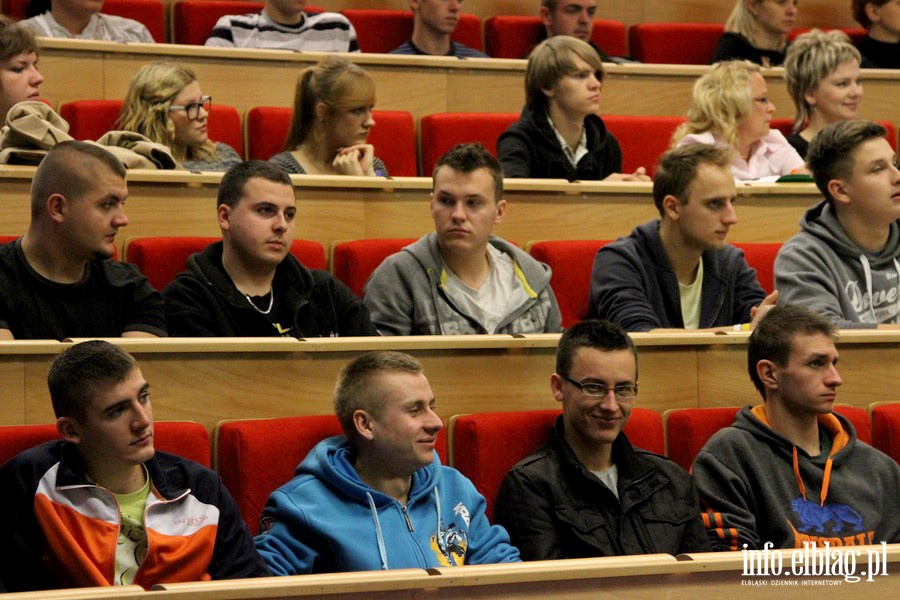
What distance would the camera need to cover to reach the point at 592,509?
1.14 m

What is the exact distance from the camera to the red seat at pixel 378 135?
6.12 ft

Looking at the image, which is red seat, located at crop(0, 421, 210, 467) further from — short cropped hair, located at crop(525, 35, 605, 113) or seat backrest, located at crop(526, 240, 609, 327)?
short cropped hair, located at crop(525, 35, 605, 113)

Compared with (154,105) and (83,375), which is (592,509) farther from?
(154,105)

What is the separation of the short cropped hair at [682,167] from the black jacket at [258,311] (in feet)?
1.35

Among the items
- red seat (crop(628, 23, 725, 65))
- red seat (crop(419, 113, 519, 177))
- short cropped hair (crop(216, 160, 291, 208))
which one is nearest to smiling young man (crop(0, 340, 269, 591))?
short cropped hair (crop(216, 160, 291, 208))

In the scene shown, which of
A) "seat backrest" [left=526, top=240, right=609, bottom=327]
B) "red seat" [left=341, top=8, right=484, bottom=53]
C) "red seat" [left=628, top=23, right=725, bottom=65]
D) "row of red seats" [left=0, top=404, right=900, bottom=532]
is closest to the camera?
"row of red seats" [left=0, top=404, right=900, bottom=532]

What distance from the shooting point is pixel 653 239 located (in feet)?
5.15

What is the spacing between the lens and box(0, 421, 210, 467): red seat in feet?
3.33

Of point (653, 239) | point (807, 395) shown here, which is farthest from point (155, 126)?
point (807, 395)

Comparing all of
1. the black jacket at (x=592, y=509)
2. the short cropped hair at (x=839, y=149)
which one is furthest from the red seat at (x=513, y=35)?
the black jacket at (x=592, y=509)

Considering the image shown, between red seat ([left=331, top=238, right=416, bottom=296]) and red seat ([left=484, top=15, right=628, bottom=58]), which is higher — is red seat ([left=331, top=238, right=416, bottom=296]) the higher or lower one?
the lower one

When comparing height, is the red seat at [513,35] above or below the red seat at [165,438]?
above

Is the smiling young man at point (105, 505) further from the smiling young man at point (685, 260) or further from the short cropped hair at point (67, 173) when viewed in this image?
the smiling young man at point (685, 260)

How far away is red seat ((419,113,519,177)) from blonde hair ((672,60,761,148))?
0.86ft
